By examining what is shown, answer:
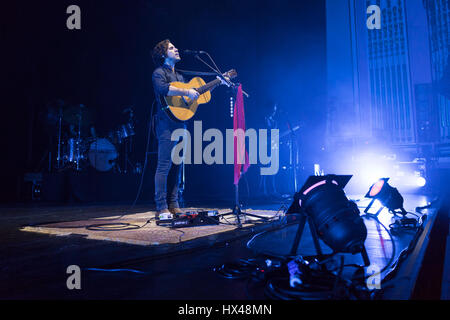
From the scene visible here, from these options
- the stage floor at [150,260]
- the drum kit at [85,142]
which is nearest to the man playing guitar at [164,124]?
the stage floor at [150,260]

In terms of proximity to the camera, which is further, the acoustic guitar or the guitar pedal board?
the acoustic guitar

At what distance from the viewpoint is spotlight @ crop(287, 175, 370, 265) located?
1261 mm

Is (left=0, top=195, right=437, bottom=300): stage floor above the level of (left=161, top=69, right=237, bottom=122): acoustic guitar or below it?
below

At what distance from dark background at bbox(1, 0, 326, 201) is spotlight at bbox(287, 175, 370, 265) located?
4.95 metres

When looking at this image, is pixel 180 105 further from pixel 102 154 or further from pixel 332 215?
pixel 102 154

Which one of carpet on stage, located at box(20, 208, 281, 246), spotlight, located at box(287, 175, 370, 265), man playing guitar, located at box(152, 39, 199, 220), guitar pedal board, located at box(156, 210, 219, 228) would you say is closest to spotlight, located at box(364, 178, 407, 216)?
carpet on stage, located at box(20, 208, 281, 246)

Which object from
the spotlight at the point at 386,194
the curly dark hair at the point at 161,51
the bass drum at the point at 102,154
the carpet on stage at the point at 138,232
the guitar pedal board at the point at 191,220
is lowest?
the carpet on stage at the point at 138,232

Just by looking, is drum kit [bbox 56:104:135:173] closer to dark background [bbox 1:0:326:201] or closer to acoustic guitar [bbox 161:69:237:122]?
dark background [bbox 1:0:326:201]

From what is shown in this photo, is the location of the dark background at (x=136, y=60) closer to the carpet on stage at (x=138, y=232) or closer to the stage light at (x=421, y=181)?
the carpet on stage at (x=138, y=232)

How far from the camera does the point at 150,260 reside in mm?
1451

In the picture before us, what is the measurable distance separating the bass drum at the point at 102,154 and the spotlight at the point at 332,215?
5411mm

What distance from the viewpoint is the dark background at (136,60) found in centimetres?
558

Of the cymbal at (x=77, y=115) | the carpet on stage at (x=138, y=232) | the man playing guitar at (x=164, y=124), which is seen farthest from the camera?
the cymbal at (x=77, y=115)

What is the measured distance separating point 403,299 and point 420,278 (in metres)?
0.40
